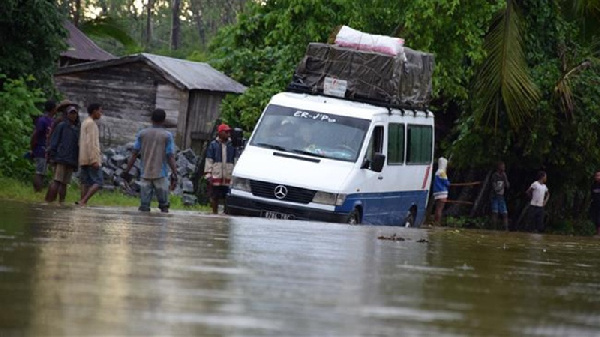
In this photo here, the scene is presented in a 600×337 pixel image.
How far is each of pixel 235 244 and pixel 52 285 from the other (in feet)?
15.8

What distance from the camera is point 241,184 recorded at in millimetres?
22188

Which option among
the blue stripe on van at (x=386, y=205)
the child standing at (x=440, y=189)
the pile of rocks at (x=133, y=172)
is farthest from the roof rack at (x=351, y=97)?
the child standing at (x=440, y=189)

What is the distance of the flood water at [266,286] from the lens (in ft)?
21.1

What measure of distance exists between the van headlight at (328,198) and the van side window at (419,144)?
3921mm

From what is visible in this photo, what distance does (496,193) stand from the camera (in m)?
34.9

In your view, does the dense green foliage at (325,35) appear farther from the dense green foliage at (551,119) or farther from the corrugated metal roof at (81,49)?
the corrugated metal roof at (81,49)

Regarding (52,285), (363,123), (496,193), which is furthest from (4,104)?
(52,285)

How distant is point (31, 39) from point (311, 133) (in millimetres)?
8169

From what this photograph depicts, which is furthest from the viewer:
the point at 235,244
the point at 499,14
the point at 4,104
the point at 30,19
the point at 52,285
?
the point at 499,14

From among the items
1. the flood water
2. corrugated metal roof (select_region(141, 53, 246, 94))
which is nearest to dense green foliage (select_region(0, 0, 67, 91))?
A: corrugated metal roof (select_region(141, 53, 246, 94))

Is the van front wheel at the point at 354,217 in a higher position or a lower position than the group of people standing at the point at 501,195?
higher

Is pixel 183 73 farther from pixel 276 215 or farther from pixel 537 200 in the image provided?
pixel 276 215

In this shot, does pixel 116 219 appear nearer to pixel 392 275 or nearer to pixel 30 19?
pixel 392 275

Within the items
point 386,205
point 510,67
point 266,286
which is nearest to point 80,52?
point 510,67
